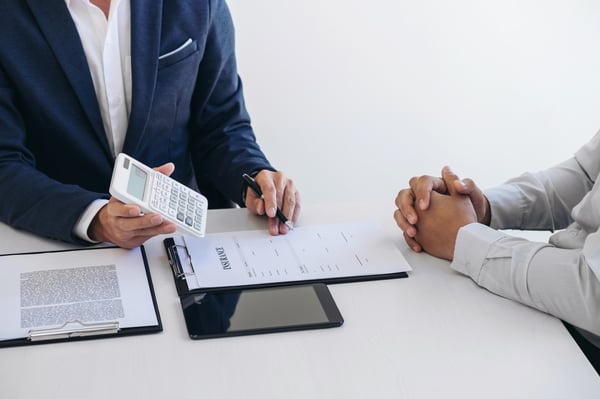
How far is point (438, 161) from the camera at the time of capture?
2611 mm

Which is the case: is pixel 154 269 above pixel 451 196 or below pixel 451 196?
below

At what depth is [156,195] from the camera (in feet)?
3.90

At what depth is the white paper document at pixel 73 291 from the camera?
102 centimetres

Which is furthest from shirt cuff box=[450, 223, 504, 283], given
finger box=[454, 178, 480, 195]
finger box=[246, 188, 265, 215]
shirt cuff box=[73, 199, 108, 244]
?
shirt cuff box=[73, 199, 108, 244]

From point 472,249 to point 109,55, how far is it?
0.75 metres

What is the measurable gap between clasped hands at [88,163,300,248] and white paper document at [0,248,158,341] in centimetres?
3

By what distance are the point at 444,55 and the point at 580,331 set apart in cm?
148

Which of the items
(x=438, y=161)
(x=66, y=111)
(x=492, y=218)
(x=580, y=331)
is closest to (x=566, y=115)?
(x=438, y=161)

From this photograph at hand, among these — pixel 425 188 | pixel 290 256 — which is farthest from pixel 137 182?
pixel 425 188

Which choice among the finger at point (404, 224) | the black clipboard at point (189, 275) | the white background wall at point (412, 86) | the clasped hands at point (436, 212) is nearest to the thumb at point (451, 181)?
the clasped hands at point (436, 212)

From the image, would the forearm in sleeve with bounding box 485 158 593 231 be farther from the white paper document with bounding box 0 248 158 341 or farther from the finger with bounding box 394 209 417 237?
the white paper document with bounding box 0 248 158 341

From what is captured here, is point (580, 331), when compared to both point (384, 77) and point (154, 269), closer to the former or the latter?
point (154, 269)

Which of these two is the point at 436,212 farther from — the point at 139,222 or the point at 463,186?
the point at 139,222

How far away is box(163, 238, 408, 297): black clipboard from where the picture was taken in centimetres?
112
